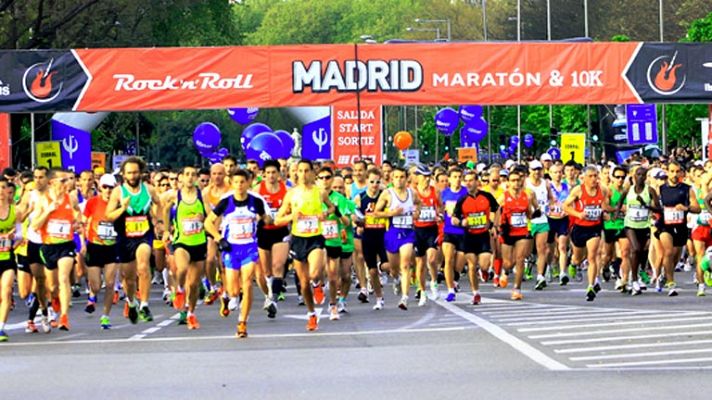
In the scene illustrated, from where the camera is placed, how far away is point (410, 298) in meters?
24.2

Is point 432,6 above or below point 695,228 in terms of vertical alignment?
above

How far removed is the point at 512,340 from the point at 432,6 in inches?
4537

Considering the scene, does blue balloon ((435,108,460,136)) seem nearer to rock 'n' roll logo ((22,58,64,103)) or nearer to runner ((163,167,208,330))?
rock 'n' roll logo ((22,58,64,103))

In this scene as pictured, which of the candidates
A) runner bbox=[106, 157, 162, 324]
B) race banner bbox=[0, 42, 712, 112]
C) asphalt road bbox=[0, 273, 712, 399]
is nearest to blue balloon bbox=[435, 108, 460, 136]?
race banner bbox=[0, 42, 712, 112]

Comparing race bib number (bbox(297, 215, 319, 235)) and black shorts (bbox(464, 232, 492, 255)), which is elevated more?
race bib number (bbox(297, 215, 319, 235))

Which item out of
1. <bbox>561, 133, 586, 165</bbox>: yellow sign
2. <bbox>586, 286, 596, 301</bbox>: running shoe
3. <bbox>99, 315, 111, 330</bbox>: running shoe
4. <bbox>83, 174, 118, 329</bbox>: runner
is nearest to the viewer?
<bbox>99, 315, 111, 330</bbox>: running shoe

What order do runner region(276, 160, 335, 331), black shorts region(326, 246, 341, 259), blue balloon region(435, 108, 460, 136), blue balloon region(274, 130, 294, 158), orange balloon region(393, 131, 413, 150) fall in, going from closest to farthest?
runner region(276, 160, 335, 331), black shorts region(326, 246, 341, 259), blue balloon region(274, 130, 294, 158), orange balloon region(393, 131, 413, 150), blue balloon region(435, 108, 460, 136)

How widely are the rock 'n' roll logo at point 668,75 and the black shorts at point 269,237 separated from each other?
16182mm

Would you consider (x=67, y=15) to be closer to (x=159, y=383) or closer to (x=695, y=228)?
(x=695, y=228)

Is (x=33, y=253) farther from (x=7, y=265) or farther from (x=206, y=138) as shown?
(x=206, y=138)

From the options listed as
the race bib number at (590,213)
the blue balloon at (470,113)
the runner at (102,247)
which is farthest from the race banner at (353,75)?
the blue balloon at (470,113)

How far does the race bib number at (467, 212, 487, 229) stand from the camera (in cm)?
2298

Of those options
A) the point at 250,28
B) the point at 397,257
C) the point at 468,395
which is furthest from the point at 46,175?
the point at 250,28

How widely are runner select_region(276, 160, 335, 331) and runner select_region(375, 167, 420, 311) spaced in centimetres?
256
